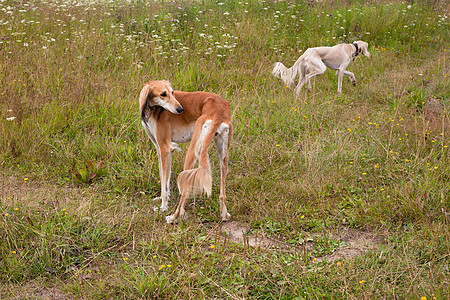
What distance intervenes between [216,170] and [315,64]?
351 centimetres

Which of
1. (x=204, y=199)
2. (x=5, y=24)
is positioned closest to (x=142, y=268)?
(x=204, y=199)

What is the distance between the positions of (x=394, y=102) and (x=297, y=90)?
5.08 ft

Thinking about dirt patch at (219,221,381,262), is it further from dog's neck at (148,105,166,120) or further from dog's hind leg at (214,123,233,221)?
dog's neck at (148,105,166,120)

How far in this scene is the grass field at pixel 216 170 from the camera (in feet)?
9.98

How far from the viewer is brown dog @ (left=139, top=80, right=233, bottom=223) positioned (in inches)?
140

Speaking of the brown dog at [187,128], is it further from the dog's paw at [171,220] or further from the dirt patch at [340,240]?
the dirt patch at [340,240]

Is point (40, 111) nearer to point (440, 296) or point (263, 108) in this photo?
point (263, 108)

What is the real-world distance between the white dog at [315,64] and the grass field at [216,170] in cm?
25

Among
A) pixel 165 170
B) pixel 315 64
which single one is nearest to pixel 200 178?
pixel 165 170

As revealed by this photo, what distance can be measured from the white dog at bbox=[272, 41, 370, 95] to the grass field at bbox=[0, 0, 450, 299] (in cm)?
25

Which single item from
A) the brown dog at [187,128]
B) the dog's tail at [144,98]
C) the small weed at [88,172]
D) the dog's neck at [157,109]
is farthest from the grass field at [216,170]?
the dog's tail at [144,98]

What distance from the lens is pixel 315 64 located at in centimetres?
736

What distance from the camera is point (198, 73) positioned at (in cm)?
678

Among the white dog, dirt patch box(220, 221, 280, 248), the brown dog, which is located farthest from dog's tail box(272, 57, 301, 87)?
dirt patch box(220, 221, 280, 248)
